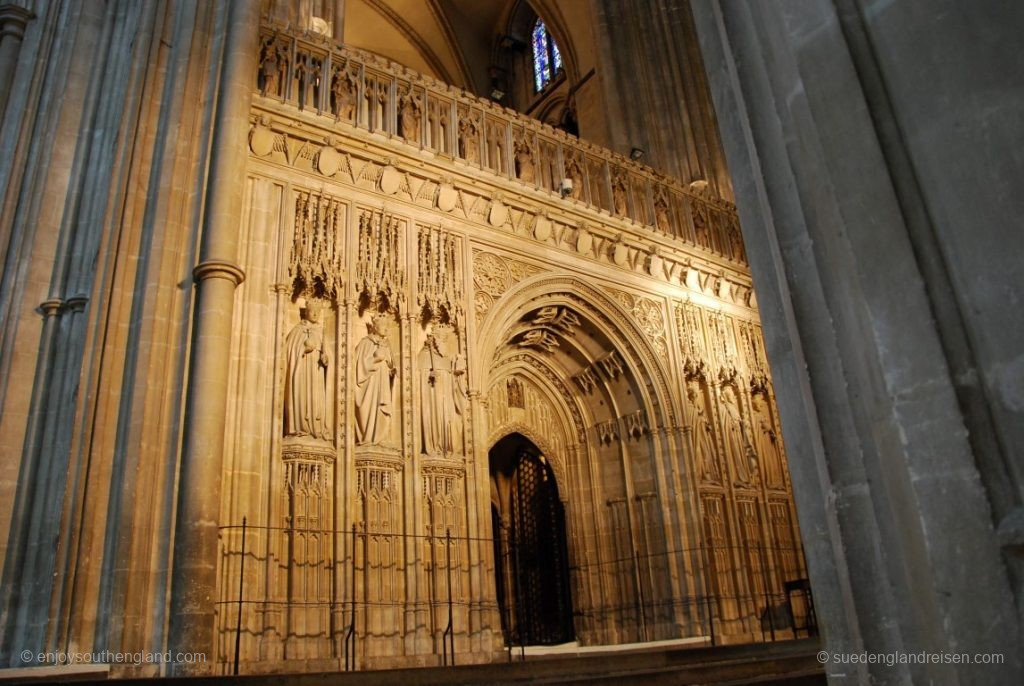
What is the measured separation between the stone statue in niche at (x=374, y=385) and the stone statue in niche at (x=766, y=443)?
673 centimetres

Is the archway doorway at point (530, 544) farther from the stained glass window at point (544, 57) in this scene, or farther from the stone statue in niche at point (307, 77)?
the stained glass window at point (544, 57)

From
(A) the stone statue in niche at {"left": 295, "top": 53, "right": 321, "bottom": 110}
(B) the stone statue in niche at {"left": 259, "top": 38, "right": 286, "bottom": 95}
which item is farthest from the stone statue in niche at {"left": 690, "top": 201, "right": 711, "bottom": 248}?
(B) the stone statue in niche at {"left": 259, "top": 38, "right": 286, "bottom": 95}

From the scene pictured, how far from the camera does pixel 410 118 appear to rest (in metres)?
9.70

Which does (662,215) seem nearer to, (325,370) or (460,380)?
(460,380)

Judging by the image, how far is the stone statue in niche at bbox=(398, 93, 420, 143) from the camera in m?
9.59

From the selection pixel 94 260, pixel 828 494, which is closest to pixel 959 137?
pixel 828 494

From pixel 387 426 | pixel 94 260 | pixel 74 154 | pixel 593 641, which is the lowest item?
pixel 593 641

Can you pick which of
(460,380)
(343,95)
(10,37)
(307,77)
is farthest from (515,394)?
(10,37)

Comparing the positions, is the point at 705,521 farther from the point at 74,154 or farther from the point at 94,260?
the point at 74,154

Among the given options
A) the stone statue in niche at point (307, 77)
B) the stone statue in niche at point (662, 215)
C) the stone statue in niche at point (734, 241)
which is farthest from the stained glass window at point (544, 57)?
the stone statue in niche at point (307, 77)

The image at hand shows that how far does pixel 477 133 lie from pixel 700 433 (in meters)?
5.56

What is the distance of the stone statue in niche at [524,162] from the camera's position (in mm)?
10688

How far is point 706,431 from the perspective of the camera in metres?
11.5

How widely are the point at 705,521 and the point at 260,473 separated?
6.56m
